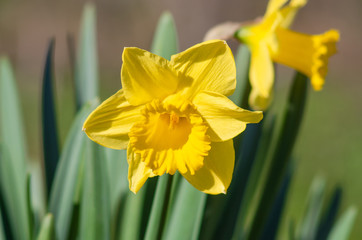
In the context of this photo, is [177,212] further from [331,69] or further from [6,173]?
[331,69]

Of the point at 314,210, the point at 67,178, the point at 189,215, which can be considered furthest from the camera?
the point at 314,210

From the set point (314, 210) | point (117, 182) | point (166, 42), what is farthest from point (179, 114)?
point (314, 210)

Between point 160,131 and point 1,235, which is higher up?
point 160,131

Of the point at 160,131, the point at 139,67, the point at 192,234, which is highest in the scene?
the point at 139,67

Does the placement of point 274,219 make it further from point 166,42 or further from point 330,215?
point 166,42

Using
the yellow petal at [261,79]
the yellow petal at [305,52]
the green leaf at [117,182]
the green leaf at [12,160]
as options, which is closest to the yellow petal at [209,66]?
the yellow petal at [261,79]

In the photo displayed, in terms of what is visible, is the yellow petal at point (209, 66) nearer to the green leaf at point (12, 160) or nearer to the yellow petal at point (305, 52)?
the yellow petal at point (305, 52)

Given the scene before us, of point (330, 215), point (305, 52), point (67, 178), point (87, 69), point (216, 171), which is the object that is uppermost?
point (305, 52)

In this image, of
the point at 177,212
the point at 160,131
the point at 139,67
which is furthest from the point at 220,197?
the point at 139,67
